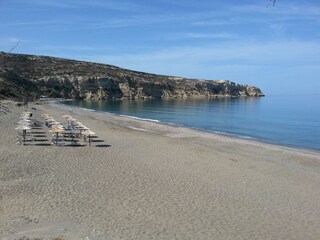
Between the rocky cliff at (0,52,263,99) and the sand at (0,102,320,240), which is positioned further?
the rocky cliff at (0,52,263,99)

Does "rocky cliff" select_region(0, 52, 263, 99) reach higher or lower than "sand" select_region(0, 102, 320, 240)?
higher

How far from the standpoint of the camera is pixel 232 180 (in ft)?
54.4

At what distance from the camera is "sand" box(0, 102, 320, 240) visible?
408 inches

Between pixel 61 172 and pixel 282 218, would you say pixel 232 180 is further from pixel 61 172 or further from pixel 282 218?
pixel 61 172

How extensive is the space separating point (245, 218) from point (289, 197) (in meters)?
3.45

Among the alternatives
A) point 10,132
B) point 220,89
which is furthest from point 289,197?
point 220,89

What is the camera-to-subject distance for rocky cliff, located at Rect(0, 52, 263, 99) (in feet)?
303

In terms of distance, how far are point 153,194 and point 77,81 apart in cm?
9861

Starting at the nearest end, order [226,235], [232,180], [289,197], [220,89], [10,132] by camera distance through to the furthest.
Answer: [226,235] → [289,197] → [232,180] → [10,132] → [220,89]

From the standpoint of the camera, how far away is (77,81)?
10894 cm

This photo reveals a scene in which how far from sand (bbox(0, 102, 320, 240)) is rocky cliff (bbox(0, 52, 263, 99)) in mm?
61239

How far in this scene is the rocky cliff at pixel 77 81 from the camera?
92438 mm

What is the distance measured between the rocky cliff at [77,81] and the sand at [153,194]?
6124cm

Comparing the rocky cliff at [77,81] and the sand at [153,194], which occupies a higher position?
the rocky cliff at [77,81]
